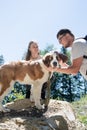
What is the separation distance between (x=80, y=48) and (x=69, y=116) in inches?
102

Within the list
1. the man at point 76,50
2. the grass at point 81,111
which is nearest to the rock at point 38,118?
the grass at point 81,111

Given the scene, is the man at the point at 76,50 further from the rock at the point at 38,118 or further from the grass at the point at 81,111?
the grass at the point at 81,111

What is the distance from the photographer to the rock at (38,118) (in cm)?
695

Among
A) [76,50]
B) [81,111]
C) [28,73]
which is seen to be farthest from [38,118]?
[81,111]

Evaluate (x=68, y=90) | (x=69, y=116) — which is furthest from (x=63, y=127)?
(x=68, y=90)

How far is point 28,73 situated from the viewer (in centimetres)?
762

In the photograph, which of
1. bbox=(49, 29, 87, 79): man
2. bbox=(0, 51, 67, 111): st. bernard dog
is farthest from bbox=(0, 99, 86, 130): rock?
bbox=(49, 29, 87, 79): man

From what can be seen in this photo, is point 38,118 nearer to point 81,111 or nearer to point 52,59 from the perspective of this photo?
point 52,59

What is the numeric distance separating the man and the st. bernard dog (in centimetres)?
123

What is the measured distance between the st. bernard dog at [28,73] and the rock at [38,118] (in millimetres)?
250

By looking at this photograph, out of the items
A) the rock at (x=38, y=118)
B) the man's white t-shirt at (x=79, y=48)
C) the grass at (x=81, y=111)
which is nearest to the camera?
the man's white t-shirt at (x=79, y=48)

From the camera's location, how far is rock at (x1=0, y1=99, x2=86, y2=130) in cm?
695

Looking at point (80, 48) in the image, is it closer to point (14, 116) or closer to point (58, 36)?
point (58, 36)

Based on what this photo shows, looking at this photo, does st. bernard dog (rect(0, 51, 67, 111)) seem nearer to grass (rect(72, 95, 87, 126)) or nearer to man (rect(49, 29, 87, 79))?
man (rect(49, 29, 87, 79))
